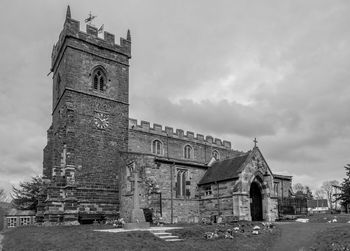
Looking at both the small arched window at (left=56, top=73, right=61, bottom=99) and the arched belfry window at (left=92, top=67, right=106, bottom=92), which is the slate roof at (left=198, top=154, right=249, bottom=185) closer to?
the arched belfry window at (left=92, top=67, right=106, bottom=92)

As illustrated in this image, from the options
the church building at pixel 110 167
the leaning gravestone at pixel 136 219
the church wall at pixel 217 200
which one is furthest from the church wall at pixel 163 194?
the leaning gravestone at pixel 136 219

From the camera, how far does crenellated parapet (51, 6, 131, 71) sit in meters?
31.9

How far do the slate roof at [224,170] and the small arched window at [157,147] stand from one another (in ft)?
22.0

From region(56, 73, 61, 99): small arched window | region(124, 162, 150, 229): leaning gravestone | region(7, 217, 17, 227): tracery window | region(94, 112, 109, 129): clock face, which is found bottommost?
region(7, 217, 17, 227): tracery window

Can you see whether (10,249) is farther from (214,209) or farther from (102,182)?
(214,209)

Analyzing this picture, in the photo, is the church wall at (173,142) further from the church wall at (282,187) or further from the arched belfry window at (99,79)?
the church wall at (282,187)

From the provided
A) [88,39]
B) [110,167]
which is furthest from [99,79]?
[110,167]

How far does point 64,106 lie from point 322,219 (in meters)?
22.9

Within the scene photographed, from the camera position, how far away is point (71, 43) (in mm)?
31734

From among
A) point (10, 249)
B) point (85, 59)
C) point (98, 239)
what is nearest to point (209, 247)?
point (98, 239)

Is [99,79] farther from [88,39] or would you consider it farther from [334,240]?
[334,240]

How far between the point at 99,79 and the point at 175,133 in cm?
1212

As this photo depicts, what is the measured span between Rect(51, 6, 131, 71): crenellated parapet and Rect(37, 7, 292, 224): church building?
0.09m

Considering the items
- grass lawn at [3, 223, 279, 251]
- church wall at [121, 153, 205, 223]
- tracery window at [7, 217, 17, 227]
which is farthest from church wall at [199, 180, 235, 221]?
tracery window at [7, 217, 17, 227]
